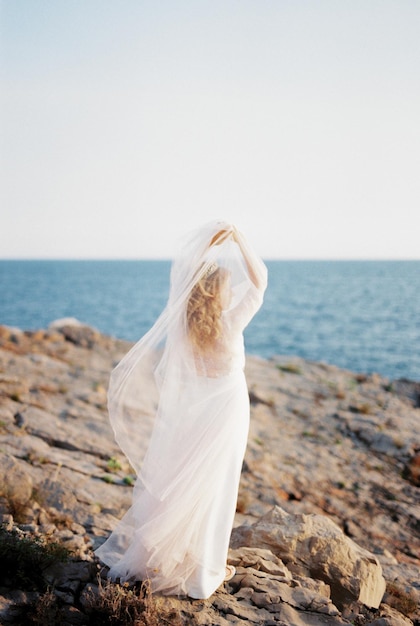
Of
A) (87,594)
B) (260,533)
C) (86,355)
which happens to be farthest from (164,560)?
(86,355)

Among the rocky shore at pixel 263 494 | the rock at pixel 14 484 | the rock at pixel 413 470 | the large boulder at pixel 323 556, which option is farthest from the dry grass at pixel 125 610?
the rock at pixel 413 470

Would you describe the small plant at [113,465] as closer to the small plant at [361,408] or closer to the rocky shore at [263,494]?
the rocky shore at [263,494]

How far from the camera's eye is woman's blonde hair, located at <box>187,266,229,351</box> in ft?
14.2

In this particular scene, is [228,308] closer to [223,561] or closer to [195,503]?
[195,503]

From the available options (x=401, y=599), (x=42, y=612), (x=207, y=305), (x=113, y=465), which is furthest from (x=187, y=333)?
(x=113, y=465)

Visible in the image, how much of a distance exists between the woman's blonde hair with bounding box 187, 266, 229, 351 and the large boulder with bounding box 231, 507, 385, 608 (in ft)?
8.36

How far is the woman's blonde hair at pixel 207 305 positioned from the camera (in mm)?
4332

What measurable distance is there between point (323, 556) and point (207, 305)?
122 inches

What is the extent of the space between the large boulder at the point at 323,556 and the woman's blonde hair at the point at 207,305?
255 cm

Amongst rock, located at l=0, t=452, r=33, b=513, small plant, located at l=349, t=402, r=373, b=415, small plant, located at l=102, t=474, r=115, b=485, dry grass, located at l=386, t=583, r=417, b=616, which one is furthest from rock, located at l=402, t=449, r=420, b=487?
rock, located at l=0, t=452, r=33, b=513

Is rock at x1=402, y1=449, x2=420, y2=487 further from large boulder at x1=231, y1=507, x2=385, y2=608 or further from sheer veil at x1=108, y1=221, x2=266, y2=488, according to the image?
sheer veil at x1=108, y1=221, x2=266, y2=488

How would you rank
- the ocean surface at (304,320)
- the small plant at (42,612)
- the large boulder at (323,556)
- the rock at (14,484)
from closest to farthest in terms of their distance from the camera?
the small plant at (42,612)
the large boulder at (323,556)
the rock at (14,484)
the ocean surface at (304,320)

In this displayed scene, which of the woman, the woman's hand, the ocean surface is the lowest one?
the ocean surface

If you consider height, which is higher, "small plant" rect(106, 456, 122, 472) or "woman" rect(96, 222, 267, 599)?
"woman" rect(96, 222, 267, 599)
